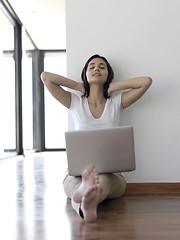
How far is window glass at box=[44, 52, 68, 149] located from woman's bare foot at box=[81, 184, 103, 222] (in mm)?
6208

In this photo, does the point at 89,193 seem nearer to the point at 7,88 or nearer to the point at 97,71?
the point at 97,71

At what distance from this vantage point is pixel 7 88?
5047mm

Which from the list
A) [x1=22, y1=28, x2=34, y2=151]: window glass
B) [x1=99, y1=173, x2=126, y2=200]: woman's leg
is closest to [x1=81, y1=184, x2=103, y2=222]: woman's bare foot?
[x1=99, y1=173, x2=126, y2=200]: woman's leg

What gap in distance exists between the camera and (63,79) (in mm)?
2256

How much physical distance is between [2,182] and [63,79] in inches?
51.0

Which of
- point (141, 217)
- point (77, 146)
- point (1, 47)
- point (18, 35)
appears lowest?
point (141, 217)

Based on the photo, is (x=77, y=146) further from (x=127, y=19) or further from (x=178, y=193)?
(x=127, y=19)

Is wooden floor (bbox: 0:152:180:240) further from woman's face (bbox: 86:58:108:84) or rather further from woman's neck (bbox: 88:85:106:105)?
woman's face (bbox: 86:58:108:84)

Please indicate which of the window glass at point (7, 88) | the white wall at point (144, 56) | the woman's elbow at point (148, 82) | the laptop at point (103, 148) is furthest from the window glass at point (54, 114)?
the laptop at point (103, 148)

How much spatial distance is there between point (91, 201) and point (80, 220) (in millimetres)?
199

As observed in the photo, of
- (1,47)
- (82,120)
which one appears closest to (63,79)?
(82,120)

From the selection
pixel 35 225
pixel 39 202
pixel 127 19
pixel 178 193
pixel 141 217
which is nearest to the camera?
pixel 35 225

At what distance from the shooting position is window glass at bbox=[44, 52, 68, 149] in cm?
773

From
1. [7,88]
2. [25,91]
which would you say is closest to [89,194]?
[7,88]
